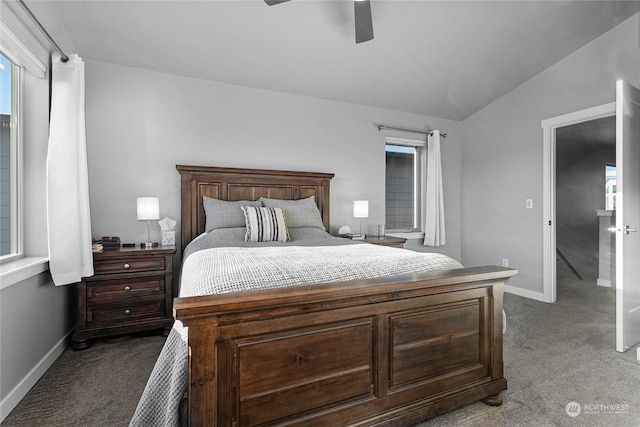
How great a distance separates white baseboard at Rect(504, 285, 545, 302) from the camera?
3871 mm

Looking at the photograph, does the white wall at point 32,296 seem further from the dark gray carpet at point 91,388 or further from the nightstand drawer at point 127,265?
the nightstand drawer at point 127,265

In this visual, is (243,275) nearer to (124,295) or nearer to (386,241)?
(124,295)

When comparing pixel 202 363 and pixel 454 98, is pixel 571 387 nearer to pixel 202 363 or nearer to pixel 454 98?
pixel 202 363

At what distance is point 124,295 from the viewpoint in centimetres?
267

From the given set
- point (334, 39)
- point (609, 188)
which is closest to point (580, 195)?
point (609, 188)

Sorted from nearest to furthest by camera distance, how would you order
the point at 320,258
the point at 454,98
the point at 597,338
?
the point at 320,258 < the point at 597,338 < the point at 454,98

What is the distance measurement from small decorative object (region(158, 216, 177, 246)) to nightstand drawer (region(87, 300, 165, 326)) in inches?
21.6

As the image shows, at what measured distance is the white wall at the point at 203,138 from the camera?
3.10m

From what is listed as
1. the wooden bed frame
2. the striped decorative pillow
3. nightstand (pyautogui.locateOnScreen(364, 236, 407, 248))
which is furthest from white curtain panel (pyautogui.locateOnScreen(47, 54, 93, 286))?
nightstand (pyautogui.locateOnScreen(364, 236, 407, 248))

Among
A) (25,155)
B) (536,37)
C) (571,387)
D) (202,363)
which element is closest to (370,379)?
(202,363)

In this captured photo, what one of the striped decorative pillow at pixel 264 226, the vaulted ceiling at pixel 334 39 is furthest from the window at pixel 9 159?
the striped decorative pillow at pixel 264 226

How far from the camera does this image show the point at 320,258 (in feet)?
5.90

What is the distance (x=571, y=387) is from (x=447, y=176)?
3.32 m

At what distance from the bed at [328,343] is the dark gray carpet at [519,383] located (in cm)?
21
